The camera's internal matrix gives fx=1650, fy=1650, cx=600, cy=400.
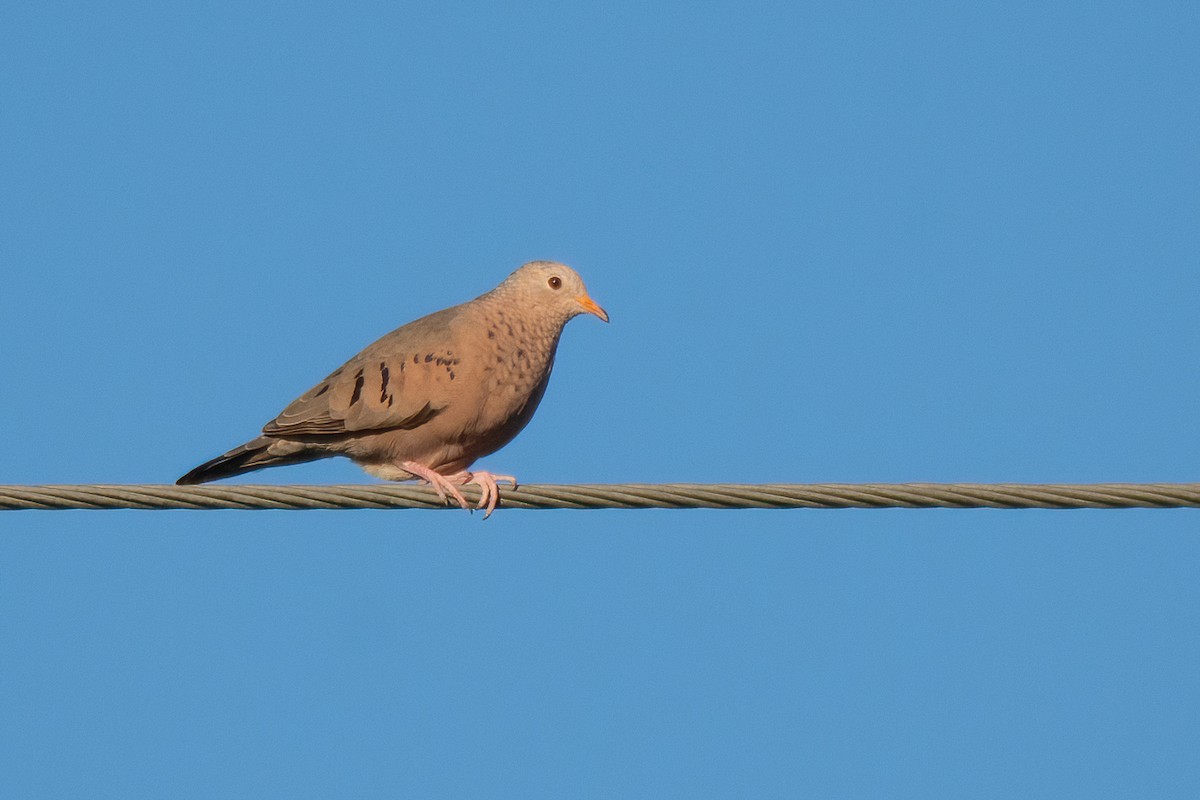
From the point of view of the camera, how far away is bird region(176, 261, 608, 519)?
753cm

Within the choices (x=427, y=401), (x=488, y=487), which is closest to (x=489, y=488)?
(x=488, y=487)

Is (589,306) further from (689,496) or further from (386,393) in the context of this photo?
(689,496)

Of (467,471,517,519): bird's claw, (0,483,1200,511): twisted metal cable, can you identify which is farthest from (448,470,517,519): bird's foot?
(0,483,1200,511): twisted metal cable

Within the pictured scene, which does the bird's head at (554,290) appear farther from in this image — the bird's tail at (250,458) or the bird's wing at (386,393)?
the bird's tail at (250,458)

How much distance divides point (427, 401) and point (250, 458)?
3.17 feet

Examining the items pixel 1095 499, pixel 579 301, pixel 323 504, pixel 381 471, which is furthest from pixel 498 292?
pixel 1095 499

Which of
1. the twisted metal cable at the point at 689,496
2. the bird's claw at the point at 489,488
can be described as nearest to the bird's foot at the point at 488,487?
the bird's claw at the point at 489,488

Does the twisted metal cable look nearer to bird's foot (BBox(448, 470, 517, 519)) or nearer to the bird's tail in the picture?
bird's foot (BBox(448, 470, 517, 519))

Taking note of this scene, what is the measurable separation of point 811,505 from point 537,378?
8.48ft

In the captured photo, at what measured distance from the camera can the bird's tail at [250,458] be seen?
766 centimetres

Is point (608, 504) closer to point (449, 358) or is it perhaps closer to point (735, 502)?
point (735, 502)

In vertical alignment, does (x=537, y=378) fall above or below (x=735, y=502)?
above

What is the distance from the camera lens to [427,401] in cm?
750

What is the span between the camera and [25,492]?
5555mm
